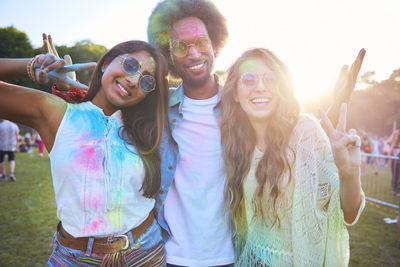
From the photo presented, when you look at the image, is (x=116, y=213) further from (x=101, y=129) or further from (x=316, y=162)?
(x=316, y=162)

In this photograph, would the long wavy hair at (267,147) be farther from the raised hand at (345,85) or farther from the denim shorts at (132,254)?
the denim shorts at (132,254)

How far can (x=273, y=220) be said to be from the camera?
2102 mm

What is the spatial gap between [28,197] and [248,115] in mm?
7369

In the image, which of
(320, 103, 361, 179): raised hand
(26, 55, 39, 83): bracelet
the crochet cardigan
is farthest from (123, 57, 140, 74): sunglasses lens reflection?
(320, 103, 361, 179): raised hand

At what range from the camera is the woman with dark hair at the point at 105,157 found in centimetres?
171

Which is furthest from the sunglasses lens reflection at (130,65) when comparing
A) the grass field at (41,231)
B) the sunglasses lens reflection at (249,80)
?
the grass field at (41,231)

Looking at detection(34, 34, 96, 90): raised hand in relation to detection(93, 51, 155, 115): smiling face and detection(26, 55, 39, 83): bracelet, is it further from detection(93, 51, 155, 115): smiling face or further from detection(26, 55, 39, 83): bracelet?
detection(93, 51, 155, 115): smiling face

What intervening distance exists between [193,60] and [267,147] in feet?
3.68

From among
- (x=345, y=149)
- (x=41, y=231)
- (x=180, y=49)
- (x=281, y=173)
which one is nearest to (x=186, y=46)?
(x=180, y=49)

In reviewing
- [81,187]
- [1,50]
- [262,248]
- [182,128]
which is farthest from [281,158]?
[1,50]

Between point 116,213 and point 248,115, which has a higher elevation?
point 248,115

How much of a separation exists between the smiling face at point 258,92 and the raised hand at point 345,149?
53 centimetres

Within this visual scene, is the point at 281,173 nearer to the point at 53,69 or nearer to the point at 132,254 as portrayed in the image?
the point at 132,254

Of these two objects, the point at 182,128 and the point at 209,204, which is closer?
the point at 209,204
